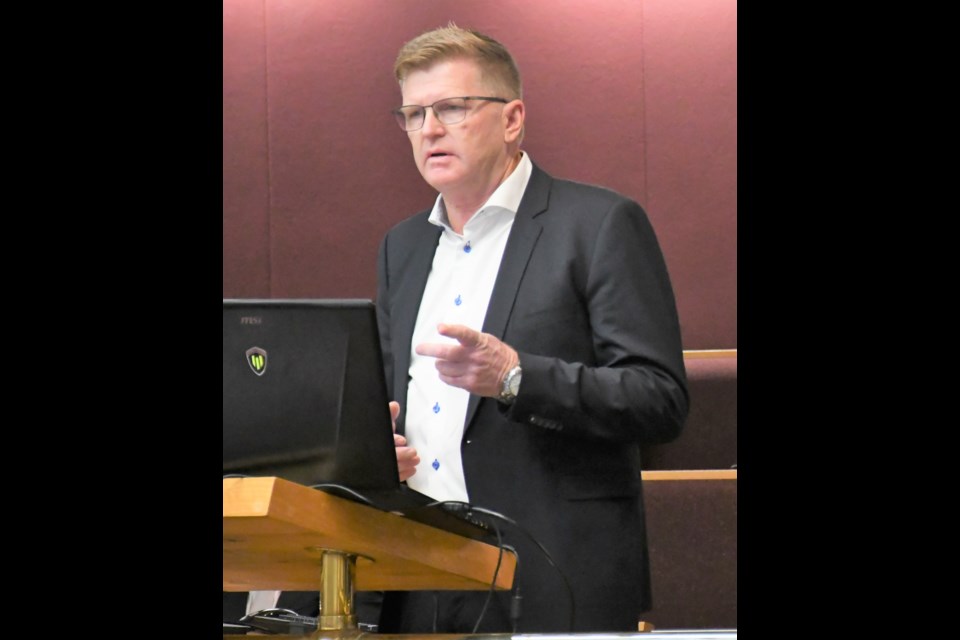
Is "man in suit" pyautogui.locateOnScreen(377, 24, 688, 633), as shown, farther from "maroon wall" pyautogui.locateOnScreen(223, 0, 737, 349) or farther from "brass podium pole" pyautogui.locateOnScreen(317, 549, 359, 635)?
"maroon wall" pyautogui.locateOnScreen(223, 0, 737, 349)

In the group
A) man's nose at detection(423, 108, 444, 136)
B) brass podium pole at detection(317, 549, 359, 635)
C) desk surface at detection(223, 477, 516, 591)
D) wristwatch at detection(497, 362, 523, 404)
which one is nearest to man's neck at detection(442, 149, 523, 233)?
man's nose at detection(423, 108, 444, 136)

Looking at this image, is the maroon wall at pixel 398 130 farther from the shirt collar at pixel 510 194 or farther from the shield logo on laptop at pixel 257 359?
the shield logo on laptop at pixel 257 359

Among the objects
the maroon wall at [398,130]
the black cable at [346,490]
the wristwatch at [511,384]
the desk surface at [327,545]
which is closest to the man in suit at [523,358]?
the wristwatch at [511,384]

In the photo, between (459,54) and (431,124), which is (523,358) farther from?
(459,54)

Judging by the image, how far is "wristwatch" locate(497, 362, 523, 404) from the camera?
71.5 inches

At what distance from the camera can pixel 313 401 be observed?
145 centimetres

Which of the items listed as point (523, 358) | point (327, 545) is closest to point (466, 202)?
point (523, 358)

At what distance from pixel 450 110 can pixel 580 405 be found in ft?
2.22

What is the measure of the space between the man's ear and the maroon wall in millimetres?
1916
